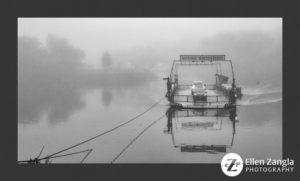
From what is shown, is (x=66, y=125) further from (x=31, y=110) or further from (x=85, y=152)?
(x=31, y=110)

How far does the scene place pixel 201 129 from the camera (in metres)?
19.7

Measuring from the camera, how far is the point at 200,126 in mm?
20625

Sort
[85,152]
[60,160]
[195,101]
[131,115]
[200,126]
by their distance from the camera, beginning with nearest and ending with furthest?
[60,160] → [85,152] → [200,126] → [131,115] → [195,101]

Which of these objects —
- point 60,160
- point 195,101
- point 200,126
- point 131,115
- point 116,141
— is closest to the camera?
point 60,160

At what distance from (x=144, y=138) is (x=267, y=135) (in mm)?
8540

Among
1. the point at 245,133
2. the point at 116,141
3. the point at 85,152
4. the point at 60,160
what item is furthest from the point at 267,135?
the point at 60,160

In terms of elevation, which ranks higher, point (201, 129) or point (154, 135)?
point (201, 129)

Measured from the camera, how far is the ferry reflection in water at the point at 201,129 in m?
15.9
